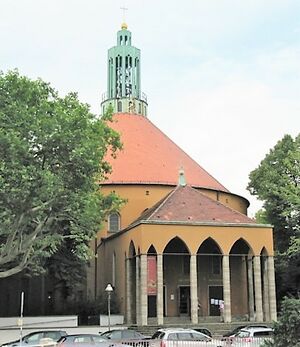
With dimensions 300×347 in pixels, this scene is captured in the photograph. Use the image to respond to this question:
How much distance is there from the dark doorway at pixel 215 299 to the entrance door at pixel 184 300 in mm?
1519

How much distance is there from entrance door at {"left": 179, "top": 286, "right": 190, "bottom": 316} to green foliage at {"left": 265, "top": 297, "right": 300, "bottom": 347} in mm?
27178

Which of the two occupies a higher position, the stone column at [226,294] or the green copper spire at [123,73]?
the green copper spire at [123,73]

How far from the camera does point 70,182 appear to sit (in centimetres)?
2767

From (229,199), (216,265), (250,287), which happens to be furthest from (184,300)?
(229,199)

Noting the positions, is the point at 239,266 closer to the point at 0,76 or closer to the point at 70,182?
the point at 70,182

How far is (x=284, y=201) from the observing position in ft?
147

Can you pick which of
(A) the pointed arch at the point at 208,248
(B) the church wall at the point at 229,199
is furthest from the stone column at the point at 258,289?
(B) the church wall at the point at 229,199

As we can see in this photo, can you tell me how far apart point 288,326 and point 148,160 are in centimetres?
3513

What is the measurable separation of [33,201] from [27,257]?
4.22 metres

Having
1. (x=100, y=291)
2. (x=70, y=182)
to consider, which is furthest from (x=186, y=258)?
(x=70, y=182)

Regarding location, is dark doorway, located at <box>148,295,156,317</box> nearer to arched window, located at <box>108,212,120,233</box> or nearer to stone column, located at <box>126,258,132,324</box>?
stone column, located at <box>126,258,132,324</box>

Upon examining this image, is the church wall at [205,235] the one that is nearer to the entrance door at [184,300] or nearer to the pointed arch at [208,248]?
the pointed arch at [208,248]

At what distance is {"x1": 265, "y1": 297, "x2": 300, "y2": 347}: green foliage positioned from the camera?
13.1 meters

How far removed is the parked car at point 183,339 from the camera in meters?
22.1
